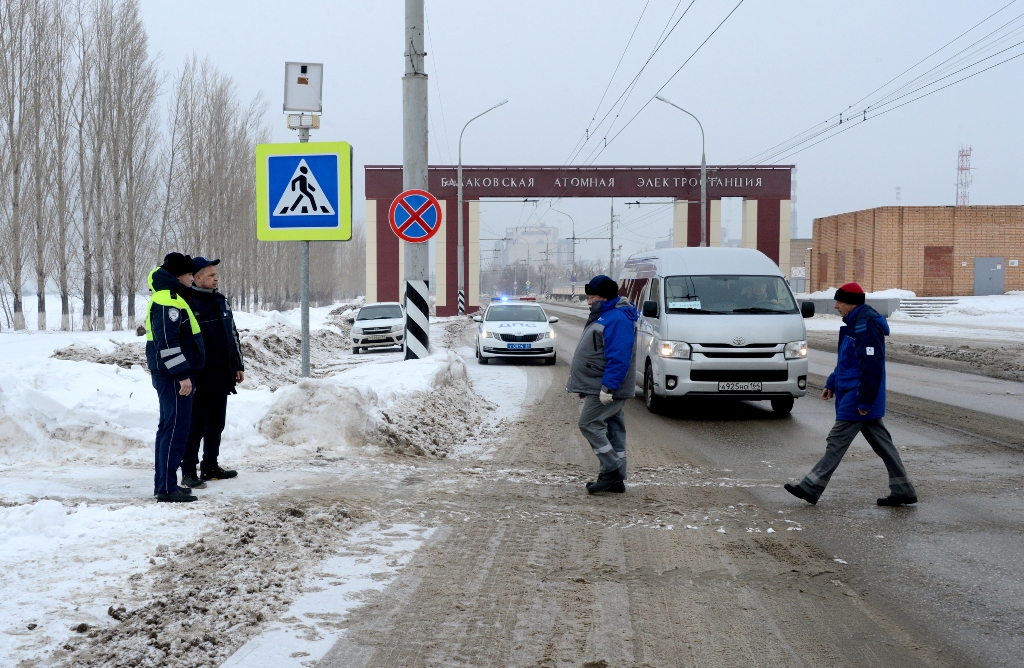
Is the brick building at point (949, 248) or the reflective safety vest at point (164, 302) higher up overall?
the brick building at point (949, 248)

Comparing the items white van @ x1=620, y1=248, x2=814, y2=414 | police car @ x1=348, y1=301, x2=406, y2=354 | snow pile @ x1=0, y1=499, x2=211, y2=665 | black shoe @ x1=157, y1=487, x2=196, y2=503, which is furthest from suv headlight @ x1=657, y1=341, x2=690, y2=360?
police car @ x1=348, y1=301, x2=406, y2=354

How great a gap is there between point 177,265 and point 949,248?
158 ft

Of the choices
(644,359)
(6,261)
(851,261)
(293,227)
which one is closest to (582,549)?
(293,227)

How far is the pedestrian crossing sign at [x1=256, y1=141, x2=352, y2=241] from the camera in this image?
944 cm

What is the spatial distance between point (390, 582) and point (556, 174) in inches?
1792

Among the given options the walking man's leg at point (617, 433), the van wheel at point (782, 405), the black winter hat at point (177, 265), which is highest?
the black winter hat at point (177, 265)

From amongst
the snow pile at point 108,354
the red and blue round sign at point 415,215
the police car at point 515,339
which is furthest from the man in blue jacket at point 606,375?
the police car at point 515,339

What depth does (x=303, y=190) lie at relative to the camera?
9.46 metres

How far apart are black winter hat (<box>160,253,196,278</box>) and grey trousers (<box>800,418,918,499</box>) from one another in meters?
4.83

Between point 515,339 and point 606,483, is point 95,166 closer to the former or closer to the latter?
point 515,339

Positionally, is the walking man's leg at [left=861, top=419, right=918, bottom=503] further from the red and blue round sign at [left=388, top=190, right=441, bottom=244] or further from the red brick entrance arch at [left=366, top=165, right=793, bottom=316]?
the red brick entrance arch at [left=366, top=165, right=793, bottom=316]

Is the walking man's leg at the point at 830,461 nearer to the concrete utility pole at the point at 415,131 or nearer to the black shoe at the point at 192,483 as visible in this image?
the black shoe at the point at 192,483

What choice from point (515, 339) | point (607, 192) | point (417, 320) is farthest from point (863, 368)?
point (607, 192)

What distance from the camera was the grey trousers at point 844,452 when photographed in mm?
6398
